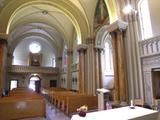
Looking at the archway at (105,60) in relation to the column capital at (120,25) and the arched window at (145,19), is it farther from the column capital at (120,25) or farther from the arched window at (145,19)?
the arched window at (145,19)

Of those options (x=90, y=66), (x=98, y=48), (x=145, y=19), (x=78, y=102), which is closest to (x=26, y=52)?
(x=90, y=66)

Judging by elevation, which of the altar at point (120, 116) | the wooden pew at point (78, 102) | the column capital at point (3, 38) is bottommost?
the wooden pew at point (78, 102)

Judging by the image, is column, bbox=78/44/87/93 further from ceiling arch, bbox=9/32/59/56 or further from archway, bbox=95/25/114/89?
ceiling arch, bbox=9/32/59/56

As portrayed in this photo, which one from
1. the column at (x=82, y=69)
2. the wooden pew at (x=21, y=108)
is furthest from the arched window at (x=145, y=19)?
the wooden pew at (x=21, y=108)

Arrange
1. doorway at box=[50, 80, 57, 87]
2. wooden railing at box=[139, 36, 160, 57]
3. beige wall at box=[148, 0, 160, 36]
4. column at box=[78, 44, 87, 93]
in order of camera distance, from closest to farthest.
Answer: wooden railing at box=[139, 36, 160, 57] < beige wall at box=[148, 0, 160, 36] < column at box=[78, 44, 87, 93] < doorway at box=[50, 80, 57, 87]

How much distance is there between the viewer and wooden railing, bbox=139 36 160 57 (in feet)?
19.8

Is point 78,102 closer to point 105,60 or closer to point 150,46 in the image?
point 150,46

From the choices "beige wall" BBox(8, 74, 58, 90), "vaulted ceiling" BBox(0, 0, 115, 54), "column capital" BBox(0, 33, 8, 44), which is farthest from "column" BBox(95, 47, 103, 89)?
"beige wall" BBox(8, 74, 58, 90)

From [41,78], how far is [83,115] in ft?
62.9

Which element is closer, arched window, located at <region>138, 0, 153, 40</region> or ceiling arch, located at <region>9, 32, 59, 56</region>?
arched window, located at <region>138, 0, 153, 40</region>

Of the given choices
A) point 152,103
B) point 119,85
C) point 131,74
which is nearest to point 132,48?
point 131,74

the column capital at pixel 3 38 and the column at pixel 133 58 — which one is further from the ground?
the column capital at pixel 3 38

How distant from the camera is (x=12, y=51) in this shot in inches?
778

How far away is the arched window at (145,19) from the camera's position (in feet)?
23.1
